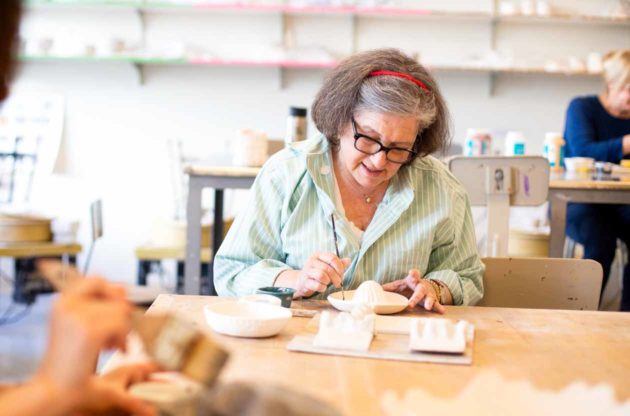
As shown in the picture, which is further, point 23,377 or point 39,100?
point 39,100

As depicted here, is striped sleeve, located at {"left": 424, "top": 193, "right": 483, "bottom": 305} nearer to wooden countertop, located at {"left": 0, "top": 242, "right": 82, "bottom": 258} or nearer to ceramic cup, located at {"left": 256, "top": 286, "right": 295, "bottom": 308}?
ceramic cup, located at {"left": 256, "top": 286, "right": 295, "bottom": 308}

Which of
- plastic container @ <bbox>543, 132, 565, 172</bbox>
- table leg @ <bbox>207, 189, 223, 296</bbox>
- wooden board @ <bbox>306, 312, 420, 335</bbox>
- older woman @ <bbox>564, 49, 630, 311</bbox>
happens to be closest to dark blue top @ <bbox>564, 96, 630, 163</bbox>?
older woman @ <bbox>564, 49, 630, 311</bbox>

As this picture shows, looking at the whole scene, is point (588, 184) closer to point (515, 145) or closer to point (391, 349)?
point (515, 145)

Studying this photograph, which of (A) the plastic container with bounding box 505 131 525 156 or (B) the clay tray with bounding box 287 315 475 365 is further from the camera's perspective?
(A) the plastic container with bounding box 505 131 525 156

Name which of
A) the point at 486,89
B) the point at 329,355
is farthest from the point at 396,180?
the point at 486,89

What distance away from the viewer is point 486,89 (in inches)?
222

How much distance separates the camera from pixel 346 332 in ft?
4.58

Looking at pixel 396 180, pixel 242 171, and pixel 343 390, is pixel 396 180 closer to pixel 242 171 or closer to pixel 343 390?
pixel 343 390

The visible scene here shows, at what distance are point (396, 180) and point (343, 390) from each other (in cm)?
93

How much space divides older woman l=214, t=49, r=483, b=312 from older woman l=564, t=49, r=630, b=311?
2.22 meters

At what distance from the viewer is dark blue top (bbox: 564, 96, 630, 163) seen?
4.08 m

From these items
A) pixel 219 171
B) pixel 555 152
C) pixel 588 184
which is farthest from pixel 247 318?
pixel 555 152

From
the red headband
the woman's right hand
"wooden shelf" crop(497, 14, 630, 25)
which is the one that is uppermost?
"wooden shelf" crop(497, 14, 630, 25)

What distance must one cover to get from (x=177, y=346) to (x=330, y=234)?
1.18 m
